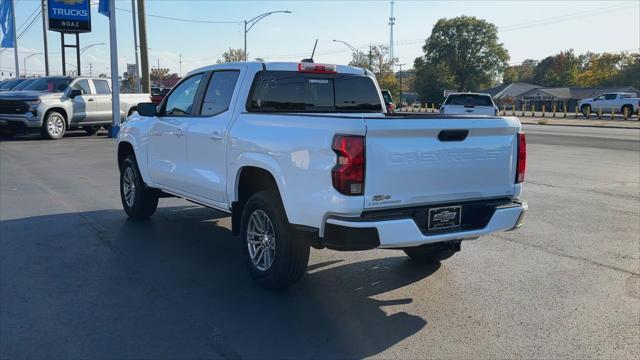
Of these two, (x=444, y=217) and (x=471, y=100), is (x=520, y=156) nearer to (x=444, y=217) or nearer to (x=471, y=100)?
(x=444, y=217)

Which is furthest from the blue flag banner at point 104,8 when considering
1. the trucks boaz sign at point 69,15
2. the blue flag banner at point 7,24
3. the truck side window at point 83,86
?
the blue flag banner at point 7,24

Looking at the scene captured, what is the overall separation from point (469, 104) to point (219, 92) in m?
18.6

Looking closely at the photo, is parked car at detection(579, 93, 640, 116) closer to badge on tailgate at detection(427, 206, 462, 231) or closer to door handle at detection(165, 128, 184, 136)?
door handle at detection(165, 128, 184, 136)

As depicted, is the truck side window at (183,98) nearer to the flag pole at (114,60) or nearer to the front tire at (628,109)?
the flag pole at (114,60)

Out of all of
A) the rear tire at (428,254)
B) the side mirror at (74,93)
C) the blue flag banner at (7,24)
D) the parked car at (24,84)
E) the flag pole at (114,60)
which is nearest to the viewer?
the rear tire at (428,254)

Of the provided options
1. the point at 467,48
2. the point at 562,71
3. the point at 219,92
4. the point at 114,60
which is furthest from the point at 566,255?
the point at 562,71

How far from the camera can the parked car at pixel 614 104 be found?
4822cm

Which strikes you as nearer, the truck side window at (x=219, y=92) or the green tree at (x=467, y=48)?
the truck side window at (x=219, y=92)

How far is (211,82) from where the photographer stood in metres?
6.05

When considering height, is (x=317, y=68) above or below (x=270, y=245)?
above

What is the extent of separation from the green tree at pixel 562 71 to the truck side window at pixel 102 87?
105 meters

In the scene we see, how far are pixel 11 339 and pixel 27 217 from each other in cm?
416

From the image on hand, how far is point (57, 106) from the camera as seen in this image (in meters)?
18.6

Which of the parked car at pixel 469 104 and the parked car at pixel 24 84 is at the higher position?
the parked car at pixel 24 84
